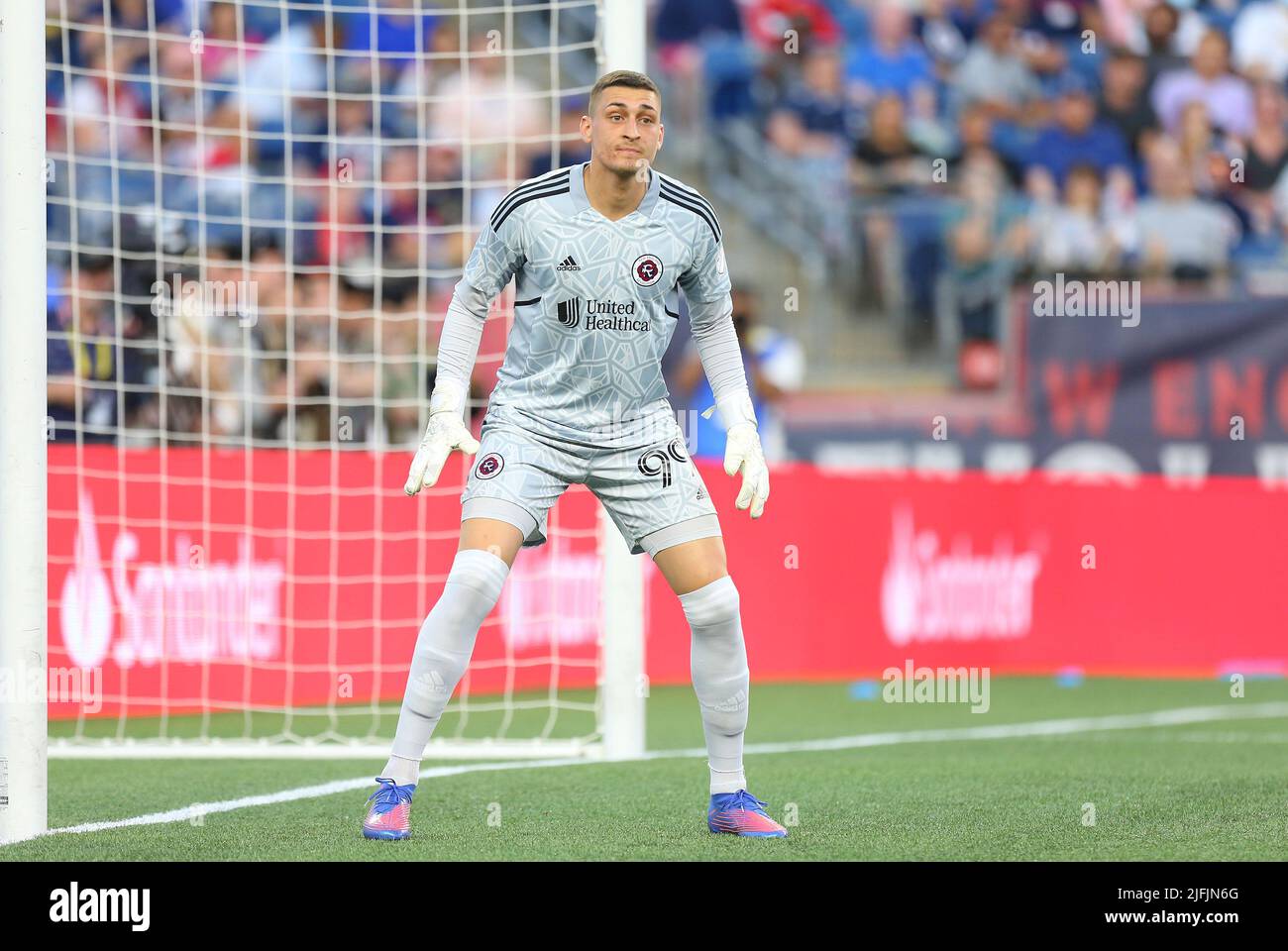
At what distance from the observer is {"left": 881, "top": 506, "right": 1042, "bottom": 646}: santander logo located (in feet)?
39.5

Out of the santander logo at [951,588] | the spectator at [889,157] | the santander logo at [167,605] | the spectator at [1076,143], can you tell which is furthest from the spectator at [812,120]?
the santander logo at [167,605]

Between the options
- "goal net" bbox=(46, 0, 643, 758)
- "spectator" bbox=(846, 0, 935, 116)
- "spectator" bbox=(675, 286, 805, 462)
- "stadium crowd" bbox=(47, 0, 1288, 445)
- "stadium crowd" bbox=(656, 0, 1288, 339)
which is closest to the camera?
"goal net" bbox=(46, 0, 643, 758)

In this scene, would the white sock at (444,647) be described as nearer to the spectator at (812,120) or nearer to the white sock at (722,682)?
the white sock at (722,682)

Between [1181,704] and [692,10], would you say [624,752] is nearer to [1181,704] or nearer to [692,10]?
[1181,704]

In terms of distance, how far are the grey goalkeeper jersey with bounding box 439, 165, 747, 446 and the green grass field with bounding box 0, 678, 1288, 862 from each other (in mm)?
1220

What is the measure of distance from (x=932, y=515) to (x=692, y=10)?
623cm

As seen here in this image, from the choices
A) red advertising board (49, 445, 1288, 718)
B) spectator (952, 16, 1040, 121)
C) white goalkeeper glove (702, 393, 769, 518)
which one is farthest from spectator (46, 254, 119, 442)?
spectator (952, 16, 1040, 121)

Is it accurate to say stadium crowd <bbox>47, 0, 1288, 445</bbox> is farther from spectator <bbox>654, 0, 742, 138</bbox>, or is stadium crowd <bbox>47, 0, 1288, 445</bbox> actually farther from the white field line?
the white field line

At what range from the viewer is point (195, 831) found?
567 cm

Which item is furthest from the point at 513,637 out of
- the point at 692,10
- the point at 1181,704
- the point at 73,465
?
the point at 692,10

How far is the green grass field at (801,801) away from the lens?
5.31m

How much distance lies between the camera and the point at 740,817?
5641 millimetres

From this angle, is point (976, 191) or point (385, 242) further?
point (976, 191)
